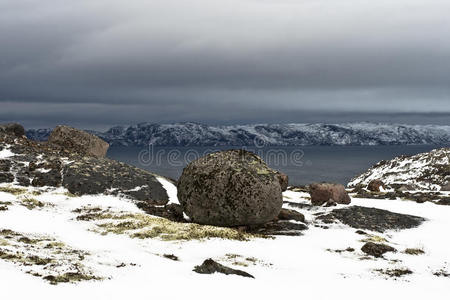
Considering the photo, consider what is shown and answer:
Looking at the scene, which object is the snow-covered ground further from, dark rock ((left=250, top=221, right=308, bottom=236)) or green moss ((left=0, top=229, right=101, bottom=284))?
dark rock ((left=250, top=221, right=308, bottom=236))

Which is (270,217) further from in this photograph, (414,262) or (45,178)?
(45,178)

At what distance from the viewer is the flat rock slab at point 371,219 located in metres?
25.7

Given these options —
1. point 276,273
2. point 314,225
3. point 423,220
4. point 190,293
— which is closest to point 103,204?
point 314,225

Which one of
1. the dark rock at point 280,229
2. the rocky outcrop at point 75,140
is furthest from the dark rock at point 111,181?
the dark rock at point 280,229

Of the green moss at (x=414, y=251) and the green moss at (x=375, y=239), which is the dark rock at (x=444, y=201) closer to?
the green moss at (x=375, y=239)

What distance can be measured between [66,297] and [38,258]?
4152 millimetres

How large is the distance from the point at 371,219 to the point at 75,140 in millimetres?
35508

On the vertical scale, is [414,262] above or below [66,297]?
below

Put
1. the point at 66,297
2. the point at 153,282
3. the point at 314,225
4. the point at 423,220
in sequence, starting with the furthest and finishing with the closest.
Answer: the point at 423,220, the point at 314,225, the point at 153,282, the point at 66,297

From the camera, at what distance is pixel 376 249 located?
18.4m

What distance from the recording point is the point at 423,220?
2755 cm

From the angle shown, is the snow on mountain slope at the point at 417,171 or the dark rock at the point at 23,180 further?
the snow on mountain slope at the point at 417,171

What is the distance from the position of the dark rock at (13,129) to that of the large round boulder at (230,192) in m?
31.2

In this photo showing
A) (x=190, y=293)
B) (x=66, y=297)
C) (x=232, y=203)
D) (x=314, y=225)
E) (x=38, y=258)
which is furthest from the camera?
(x=314, y=225)
